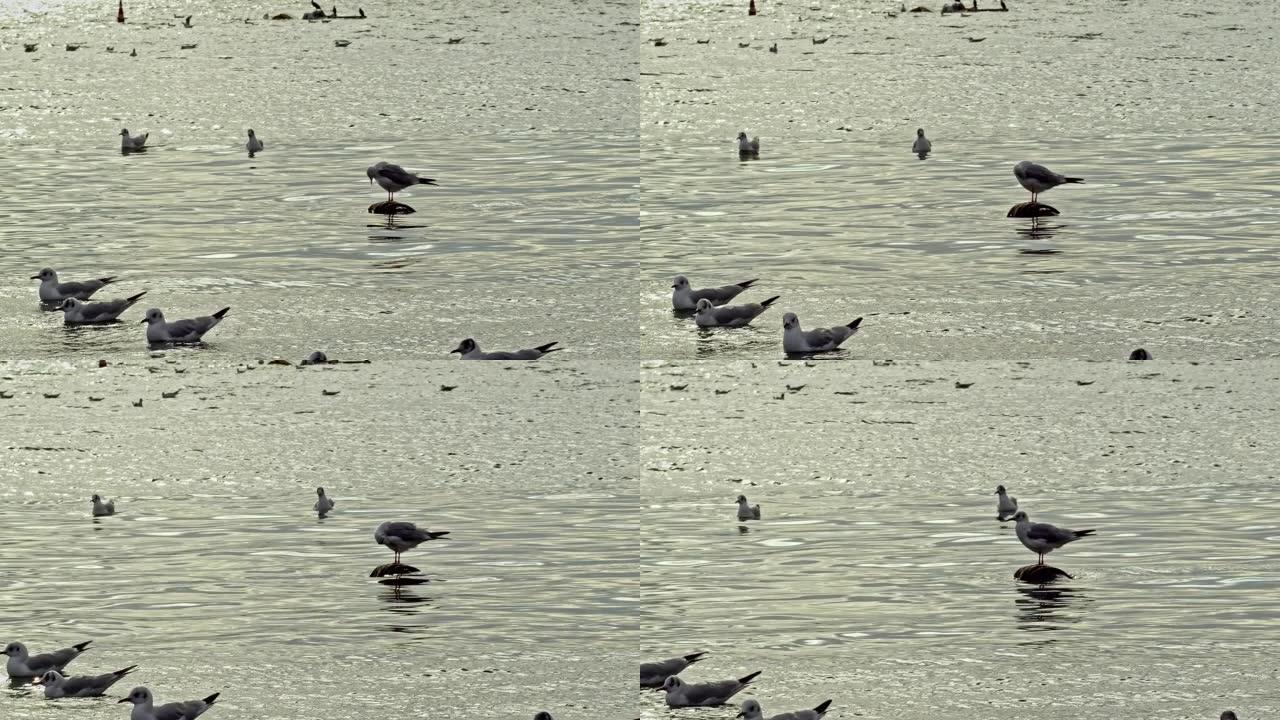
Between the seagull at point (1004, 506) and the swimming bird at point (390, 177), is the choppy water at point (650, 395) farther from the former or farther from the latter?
the swimming bird at point (390, 177)

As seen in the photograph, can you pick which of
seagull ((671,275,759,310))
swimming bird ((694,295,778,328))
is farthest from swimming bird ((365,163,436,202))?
swimming bird ((694,295,778,328))

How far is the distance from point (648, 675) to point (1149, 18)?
91.7 feet

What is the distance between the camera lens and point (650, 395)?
1694cm

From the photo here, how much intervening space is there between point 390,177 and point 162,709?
13.6 m

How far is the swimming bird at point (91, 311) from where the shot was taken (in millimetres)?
19375

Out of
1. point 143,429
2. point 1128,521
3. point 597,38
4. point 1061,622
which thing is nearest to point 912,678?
point 1061,622

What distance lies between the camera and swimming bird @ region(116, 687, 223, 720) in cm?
1070

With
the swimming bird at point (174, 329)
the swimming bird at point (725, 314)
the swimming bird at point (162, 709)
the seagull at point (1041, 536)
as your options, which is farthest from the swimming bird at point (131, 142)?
the swimming bird at point (162, 709)

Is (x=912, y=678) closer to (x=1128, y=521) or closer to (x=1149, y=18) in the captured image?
(x=1128, y=521)

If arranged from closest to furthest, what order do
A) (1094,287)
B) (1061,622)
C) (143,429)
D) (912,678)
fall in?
(912,678) → (1061,622) → (143,429) → (1094,287)

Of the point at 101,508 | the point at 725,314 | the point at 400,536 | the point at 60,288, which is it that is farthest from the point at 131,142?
the point at 400,536

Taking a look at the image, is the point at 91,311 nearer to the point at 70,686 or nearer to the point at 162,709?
the point at 70,686

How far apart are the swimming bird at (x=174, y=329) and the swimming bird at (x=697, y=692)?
854cm

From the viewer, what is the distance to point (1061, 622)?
39.1ft
